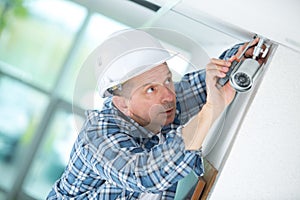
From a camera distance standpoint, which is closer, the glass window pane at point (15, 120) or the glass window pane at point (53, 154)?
the glass window pane at point (53, 154)

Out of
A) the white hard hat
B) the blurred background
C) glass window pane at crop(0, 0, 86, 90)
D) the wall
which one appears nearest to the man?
the white hard hat

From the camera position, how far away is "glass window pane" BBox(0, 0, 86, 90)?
171 centimetres

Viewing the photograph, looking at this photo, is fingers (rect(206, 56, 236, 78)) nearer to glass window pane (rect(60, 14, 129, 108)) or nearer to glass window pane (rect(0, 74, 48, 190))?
glass window pane (rect(60, 14, 129, 108))

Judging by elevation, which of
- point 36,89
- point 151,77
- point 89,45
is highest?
point 89,45

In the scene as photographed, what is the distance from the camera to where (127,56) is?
2.28 feet

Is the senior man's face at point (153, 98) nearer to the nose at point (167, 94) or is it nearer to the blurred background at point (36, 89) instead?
the nose at point (167, 94)

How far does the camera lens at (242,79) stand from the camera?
0.70 m

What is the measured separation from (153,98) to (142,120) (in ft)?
0.19

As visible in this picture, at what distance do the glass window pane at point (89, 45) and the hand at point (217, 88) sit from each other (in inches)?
8.2

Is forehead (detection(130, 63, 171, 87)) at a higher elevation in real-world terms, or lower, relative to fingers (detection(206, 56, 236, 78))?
lower

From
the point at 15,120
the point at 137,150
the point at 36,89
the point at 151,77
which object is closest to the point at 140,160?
the point at 137,150

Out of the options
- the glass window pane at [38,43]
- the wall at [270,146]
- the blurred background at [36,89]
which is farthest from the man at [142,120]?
the glass window pane at [38,43]

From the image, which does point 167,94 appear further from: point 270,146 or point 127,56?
point 270,146

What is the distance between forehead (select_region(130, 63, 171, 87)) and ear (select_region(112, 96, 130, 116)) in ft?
0.15
